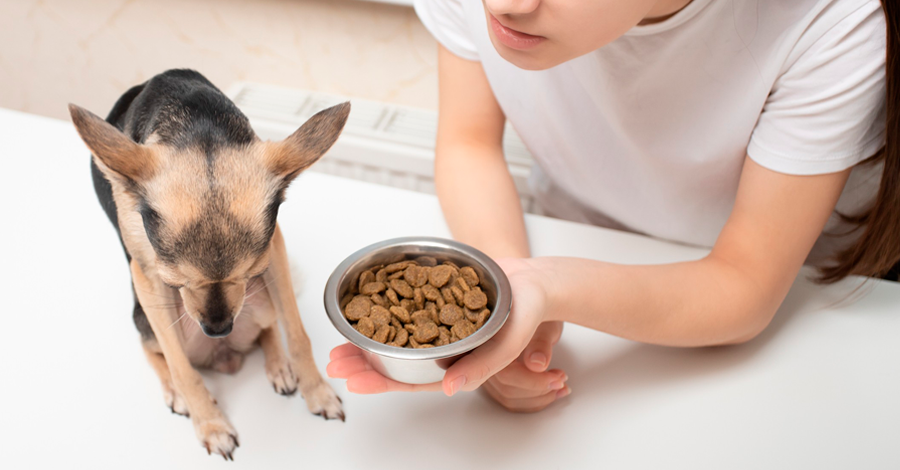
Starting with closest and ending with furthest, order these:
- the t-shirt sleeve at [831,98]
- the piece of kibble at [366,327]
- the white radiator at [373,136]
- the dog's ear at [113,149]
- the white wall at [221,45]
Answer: the dog's ear at [113,149]
the piece of kibble at [366,327]
the t-shirt sleeve at [831,98]
the white radiator at [373,136]
the white wall at [221,45]

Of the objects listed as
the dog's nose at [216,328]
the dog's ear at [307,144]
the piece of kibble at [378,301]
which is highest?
the dog's ear at [307,144]

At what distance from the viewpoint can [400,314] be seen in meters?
0.75

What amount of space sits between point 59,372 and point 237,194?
0.46 metres

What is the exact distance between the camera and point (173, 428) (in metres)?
0.86

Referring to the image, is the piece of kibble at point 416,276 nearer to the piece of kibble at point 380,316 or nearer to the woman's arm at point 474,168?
the piece of kibble at point 380,316

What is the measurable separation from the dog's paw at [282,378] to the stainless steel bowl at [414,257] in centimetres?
18

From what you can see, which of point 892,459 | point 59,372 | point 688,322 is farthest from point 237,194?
point 892,459

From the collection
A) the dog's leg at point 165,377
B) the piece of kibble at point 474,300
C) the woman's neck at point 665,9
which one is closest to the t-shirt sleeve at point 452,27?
the woman's neck at point 665,9

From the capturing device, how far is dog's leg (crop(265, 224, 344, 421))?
863 mm

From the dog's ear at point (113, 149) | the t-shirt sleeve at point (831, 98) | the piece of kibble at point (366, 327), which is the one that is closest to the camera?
the dog's ear at point (113, 149)

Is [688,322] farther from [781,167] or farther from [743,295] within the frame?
[781,167]

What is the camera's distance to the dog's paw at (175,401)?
867 mm

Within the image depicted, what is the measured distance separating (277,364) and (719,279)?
0.65 meters

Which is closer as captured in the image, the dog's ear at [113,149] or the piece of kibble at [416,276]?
the dog's ear at [113,149]
